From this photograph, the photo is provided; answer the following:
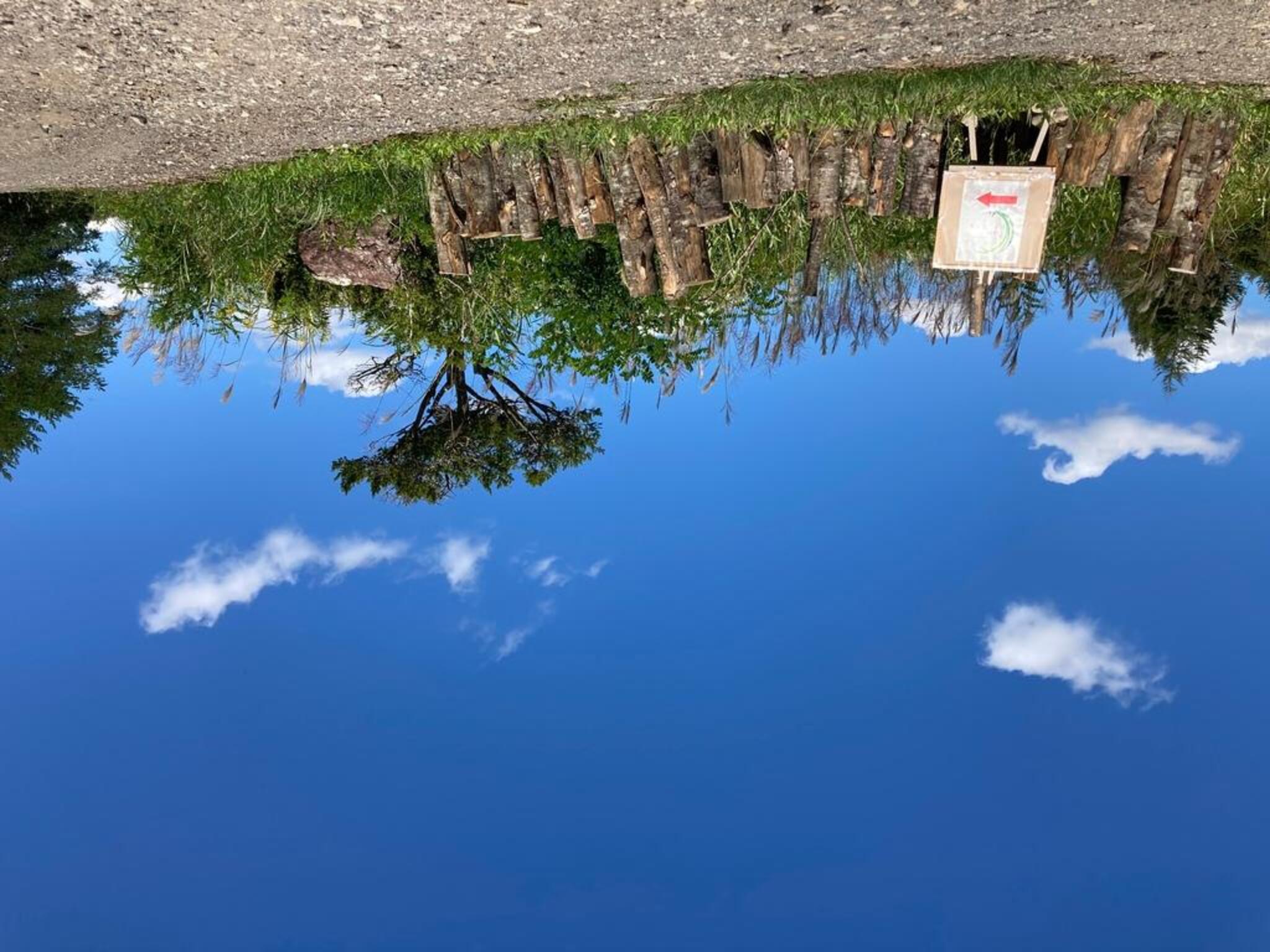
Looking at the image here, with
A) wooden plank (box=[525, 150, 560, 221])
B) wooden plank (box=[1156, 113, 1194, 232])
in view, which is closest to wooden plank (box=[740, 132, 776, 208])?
wooden plank (box=[525, 150, 560, 221])

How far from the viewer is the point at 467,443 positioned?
26.2ft

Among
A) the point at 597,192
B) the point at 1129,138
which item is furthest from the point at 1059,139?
the point at 597,192

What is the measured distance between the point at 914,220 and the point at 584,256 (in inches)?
101

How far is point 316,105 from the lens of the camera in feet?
18.3

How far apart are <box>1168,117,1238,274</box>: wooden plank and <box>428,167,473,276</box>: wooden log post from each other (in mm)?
5046

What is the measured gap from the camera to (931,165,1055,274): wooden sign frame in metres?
5.50

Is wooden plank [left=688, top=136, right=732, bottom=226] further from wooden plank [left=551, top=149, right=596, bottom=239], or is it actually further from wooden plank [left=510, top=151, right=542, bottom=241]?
wooden plank [left=510, top=151, right=542, bottom=241]

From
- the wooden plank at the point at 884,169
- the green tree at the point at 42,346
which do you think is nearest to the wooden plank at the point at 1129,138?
the wooden plank at the point at 884,169

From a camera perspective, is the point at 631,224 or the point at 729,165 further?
the point at 631,224

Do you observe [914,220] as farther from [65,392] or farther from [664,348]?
[65,392]

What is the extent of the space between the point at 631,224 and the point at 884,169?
5.72 feet

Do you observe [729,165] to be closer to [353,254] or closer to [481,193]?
[481,193]

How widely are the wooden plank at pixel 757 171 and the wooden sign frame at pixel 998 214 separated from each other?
112 centimetres

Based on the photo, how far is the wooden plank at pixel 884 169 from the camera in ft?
18.6
